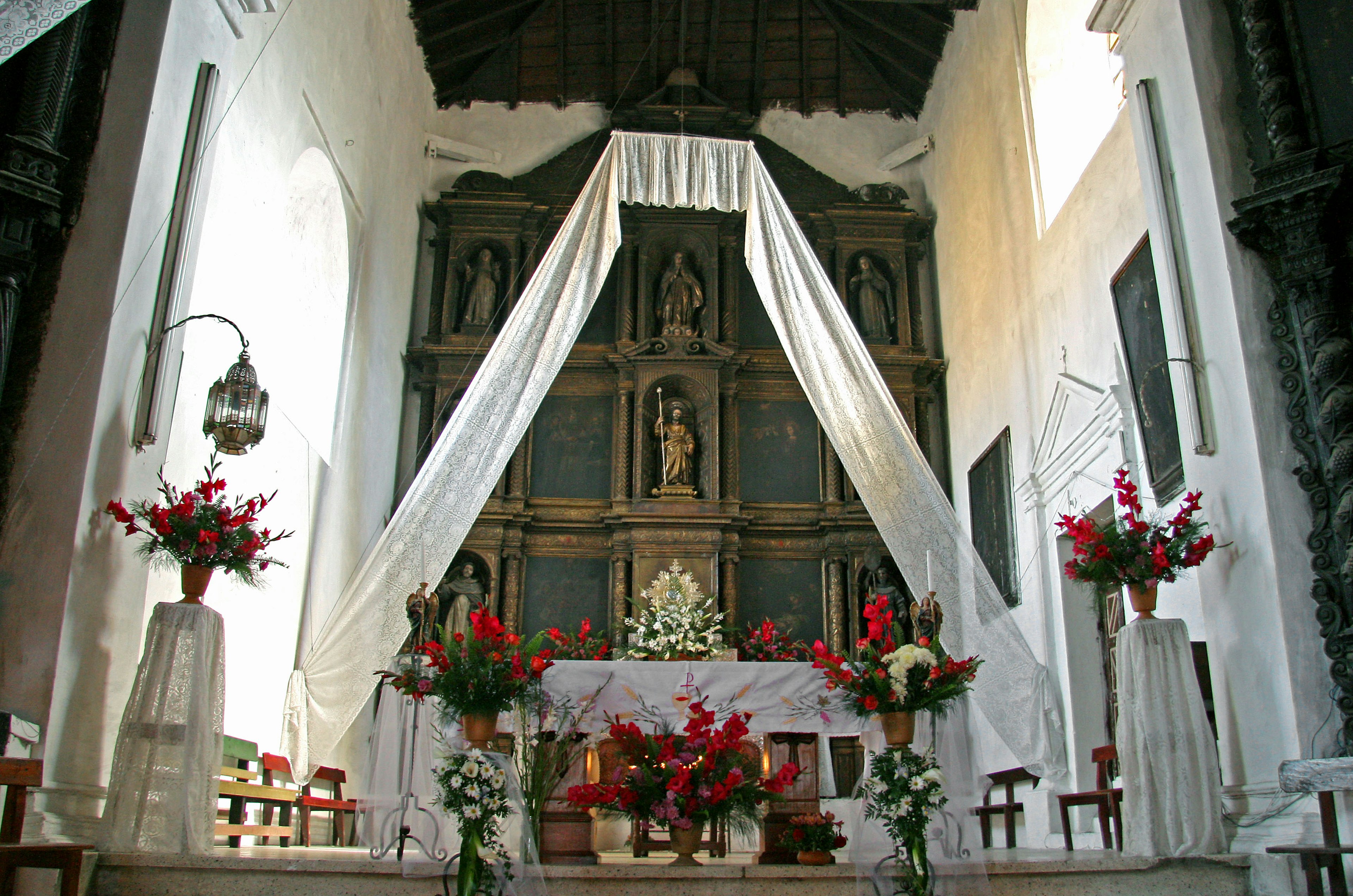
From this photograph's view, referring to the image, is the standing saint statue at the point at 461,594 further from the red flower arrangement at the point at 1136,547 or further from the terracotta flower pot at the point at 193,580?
the red flower arrangement at the point at 1136,547

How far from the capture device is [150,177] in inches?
209

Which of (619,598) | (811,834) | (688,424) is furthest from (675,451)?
(811,834)

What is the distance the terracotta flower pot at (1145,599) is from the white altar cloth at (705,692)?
5.15 ft

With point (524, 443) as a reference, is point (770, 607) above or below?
below

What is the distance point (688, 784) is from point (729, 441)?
21.4 ft

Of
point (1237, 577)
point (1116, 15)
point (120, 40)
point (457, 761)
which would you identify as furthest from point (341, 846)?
point (1116, 15)

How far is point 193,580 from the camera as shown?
503cm

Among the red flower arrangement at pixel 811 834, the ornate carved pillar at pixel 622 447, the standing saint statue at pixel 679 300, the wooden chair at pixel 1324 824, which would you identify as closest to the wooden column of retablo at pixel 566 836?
the red flower arrangement at pixel 811 834

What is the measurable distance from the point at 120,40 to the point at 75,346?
5.14 feet

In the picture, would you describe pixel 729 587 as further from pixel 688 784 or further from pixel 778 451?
pixel 688 784

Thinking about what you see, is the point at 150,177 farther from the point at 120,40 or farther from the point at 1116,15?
the point at 1116,15

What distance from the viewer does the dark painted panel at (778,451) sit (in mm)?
11031

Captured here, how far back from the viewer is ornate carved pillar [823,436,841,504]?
10844mm

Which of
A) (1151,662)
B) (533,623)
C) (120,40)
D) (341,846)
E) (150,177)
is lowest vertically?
(341,846)
